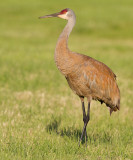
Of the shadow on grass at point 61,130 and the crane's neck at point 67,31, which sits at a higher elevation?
the crane's neck at point 67,31

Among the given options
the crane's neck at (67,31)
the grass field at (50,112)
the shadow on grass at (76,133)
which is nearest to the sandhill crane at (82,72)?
the crane's neck at (67,31)

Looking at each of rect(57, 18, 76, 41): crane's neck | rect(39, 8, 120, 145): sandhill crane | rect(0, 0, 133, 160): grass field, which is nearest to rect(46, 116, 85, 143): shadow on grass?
rect(0, 0, 133, 160): grass field

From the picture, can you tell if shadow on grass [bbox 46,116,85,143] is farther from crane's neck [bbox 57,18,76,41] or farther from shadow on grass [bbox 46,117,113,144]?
crane's neck [bbox 57,18,76,41]

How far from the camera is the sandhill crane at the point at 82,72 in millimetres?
5910

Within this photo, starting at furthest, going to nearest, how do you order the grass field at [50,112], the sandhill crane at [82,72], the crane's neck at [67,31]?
the crane's neck at [67,31], the sandhill crane at [82,72], the grass field at [50,112]

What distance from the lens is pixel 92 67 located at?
20.6ft

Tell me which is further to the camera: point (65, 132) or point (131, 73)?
point (131, 73)

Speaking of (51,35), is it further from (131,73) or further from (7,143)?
(7,143)

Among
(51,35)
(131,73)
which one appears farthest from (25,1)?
(131,73)

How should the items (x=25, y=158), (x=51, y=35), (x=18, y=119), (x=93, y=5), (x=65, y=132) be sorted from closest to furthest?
(x=25, y=158)
(x=65, y=132)
(x=18, y=119)
(x=51, y=35)
(x=93, y=5)

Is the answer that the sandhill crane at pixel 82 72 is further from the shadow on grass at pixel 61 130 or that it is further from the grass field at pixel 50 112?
the grass field at pixel 50 112

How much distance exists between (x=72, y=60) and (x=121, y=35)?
24.1 m

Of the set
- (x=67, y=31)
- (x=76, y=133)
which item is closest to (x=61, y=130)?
(x=76, y=133)

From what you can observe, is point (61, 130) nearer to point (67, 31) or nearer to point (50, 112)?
point (50, 112)
